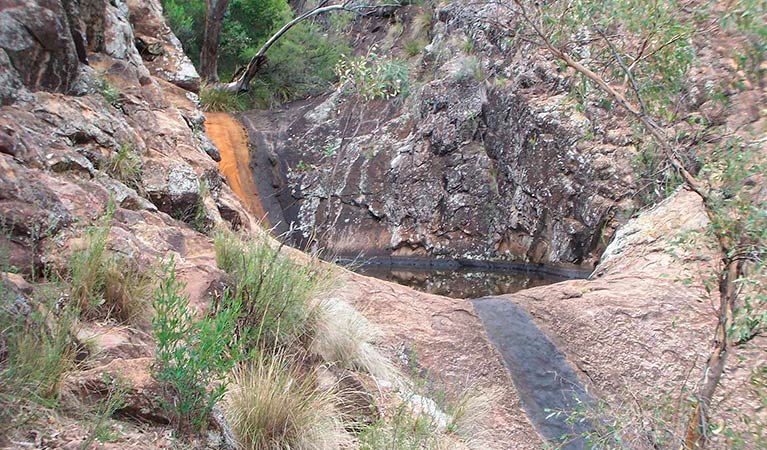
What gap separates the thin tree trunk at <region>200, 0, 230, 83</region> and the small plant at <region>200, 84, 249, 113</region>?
52 cm

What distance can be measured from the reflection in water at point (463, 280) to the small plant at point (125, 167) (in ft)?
16.4

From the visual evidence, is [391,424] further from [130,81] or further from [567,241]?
[567,241]

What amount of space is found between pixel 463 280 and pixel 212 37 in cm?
913

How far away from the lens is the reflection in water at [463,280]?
10430 millimetres

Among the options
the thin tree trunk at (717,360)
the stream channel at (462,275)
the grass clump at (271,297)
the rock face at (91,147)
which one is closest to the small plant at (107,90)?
the rock face at (91,147)

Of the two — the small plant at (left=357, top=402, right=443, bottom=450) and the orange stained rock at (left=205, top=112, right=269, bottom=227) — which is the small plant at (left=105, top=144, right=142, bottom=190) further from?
the orange stained rock at (left=205, top=112, right=269, bottom=227)

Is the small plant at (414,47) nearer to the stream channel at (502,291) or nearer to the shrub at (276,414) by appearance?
the stream channel at (502,291)

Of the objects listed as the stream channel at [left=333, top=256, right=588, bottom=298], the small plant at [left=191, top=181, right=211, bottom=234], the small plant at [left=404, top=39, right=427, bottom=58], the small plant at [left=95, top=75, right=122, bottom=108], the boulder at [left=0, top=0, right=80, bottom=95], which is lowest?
the stream channel at [left=333, top=256, right=588, bottom=298]

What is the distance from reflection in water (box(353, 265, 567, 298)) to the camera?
1043 centimetres

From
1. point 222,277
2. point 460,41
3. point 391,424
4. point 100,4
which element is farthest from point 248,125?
point 391,424

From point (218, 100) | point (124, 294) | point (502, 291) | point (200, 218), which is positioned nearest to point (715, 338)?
point (124, 294)

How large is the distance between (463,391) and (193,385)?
255cm

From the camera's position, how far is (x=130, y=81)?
7461 millimetres

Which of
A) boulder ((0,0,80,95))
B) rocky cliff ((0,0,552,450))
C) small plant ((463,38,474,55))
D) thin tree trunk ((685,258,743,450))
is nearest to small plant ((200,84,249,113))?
small plant ((463,38,474,55))
